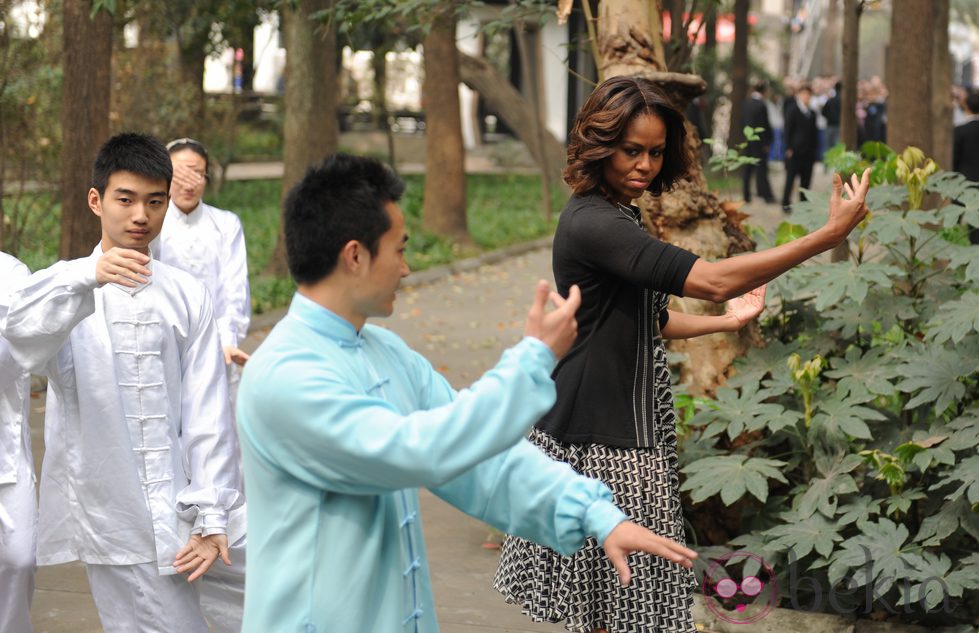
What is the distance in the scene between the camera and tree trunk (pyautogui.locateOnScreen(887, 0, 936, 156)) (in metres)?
10.7

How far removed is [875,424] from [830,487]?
507mm

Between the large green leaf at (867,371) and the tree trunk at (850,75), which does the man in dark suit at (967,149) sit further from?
the large green leaf at (867,371)

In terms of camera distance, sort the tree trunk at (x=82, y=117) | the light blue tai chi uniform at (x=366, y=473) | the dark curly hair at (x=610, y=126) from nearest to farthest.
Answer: the light blue tai chi uniform at (x=366, y=473), the dark curly hair at (x=610, y=126), the tree trunk at (x=82, y=117)

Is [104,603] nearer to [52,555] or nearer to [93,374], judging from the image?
[52,555]

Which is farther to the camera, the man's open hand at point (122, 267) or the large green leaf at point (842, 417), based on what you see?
the large green leaf at point (842, 417)

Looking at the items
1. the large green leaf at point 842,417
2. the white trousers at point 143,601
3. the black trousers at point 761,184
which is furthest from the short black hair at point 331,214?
the black trousers at point 761,184

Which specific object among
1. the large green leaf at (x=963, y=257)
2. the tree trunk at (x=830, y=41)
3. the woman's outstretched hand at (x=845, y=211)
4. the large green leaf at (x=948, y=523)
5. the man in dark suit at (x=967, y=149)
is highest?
the tree trunk at (x=830, y=41)

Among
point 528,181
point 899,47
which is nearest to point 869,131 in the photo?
point 528,181

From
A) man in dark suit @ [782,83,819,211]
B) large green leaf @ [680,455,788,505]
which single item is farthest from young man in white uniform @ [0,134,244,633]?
man in dark suit @ [782,83,819,211]

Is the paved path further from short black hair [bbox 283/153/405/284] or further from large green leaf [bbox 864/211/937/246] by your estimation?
short black hair [bbox 283/153/405/284]

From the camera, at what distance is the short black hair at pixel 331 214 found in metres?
2.33

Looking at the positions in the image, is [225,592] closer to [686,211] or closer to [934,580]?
[934,580]

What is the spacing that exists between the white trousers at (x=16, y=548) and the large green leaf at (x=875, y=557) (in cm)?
256

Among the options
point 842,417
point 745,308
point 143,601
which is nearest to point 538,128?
point 842,417
